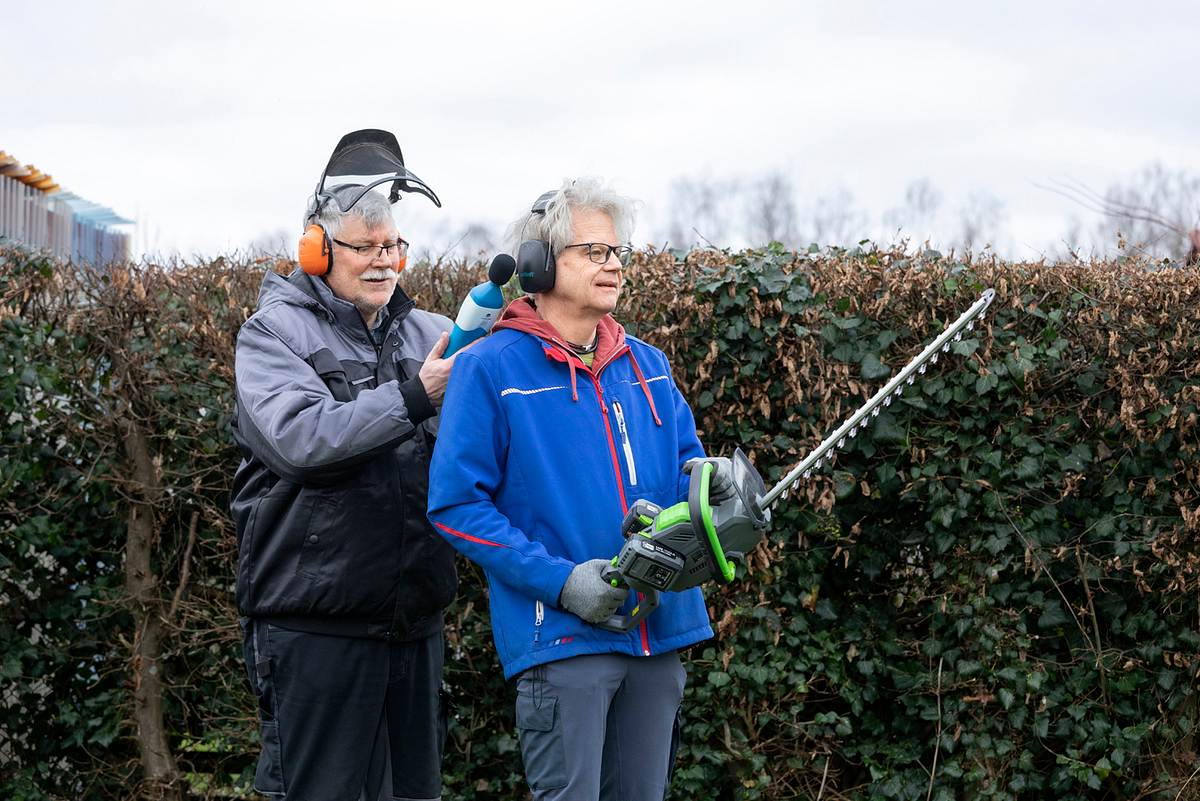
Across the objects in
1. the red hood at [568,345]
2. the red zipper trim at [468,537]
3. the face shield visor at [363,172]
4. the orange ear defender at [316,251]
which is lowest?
the red zipper trim at [468,537]

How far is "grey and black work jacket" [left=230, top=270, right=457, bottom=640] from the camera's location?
2.94 m

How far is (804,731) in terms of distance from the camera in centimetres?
436

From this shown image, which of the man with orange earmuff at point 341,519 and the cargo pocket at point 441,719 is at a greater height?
the man with orange earmuff at point 341,519

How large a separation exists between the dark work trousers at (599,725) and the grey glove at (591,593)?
0.14 m

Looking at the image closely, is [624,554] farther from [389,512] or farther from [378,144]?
[378,144]

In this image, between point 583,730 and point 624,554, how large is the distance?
0.44 meters

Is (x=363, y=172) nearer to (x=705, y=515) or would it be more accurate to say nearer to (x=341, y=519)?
(x=341, y=519)

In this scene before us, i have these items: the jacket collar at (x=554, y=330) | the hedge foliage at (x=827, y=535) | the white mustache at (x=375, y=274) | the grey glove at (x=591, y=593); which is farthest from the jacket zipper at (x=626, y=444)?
the hedge foliage at (x=827, y=535)

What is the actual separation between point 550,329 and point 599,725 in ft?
3.09

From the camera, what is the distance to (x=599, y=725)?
9.16 feet

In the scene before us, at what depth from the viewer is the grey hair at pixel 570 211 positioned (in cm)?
293

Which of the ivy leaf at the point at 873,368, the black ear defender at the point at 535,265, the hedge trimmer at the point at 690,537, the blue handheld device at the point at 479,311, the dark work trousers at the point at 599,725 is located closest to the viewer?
the hedge trimmer at the point at 690,537

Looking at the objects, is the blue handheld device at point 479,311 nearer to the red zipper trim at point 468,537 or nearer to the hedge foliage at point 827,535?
the red zipper trim at point 468,537

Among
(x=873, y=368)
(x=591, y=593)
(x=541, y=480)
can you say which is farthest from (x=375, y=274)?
(x=873, y=368)
